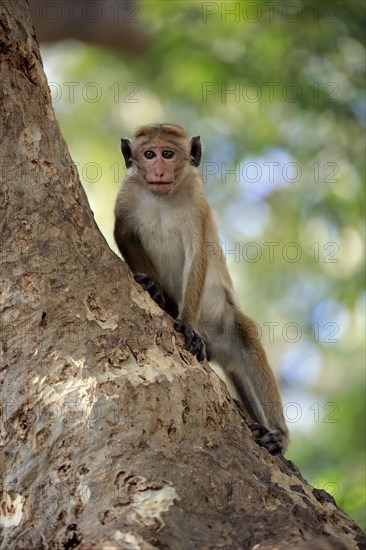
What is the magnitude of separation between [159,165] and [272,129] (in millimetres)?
9435

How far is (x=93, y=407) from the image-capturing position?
209 inches

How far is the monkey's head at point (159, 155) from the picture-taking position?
816 centimetres

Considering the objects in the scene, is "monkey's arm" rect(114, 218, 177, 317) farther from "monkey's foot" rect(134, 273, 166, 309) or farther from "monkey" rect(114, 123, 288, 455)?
"monkey's foot" rect(134, 273, 166, 309)

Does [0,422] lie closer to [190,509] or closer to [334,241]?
[190,509]

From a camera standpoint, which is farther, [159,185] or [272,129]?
[272,129]

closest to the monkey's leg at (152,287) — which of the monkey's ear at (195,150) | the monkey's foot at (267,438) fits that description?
the monkey's foot at (267,438)

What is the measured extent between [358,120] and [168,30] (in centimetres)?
369

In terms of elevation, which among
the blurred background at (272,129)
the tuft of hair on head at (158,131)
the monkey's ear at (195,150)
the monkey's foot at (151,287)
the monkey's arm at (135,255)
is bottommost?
the monkey's foot at (151,287)

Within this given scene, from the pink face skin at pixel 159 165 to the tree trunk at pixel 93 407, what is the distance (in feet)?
6.08

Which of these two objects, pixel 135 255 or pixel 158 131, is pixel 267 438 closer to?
pixel 135 255

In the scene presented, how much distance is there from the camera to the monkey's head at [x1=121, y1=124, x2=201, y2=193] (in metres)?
8.16

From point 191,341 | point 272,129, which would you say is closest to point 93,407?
point 191,341

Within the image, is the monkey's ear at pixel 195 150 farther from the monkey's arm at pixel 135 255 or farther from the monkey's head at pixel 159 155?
the monkey's arm at pixel 135 255

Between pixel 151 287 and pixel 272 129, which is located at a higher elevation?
pixel 272 129
